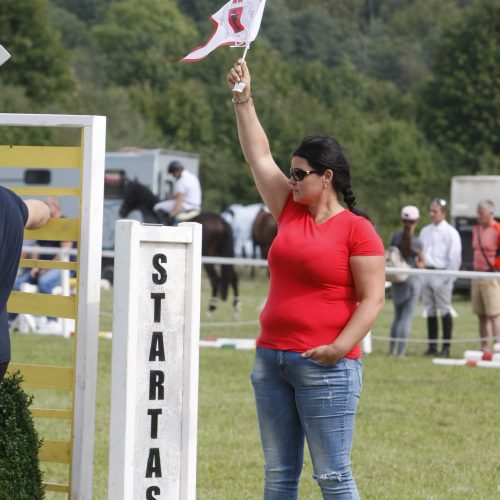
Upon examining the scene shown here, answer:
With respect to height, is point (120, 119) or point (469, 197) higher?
point (120, 119)

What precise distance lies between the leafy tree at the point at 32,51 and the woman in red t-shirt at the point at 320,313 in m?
54.5

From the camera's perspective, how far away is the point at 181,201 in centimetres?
2117

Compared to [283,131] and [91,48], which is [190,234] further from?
[91,48]

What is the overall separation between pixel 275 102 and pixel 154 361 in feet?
222

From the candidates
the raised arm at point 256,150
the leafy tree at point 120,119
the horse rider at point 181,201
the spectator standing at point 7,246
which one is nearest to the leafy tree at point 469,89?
the leafy tree at point 120,119

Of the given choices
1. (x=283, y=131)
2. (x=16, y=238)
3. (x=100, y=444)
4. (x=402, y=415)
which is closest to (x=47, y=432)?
(x=100, y=444)

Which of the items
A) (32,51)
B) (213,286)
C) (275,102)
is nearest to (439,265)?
(213,286)

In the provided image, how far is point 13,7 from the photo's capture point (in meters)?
59.2

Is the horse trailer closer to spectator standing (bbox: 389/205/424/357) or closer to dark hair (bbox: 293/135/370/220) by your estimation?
spectator standing (bbox: 389/205/424/357)

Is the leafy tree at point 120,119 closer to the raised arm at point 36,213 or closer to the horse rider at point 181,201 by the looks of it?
the horse rider at point 181,201

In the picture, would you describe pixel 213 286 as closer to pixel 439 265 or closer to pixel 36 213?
pixel 439 265

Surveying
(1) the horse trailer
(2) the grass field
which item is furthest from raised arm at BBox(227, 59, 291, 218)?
(1) the horse trailer

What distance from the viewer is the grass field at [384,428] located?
796cm

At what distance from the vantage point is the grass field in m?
7.96
